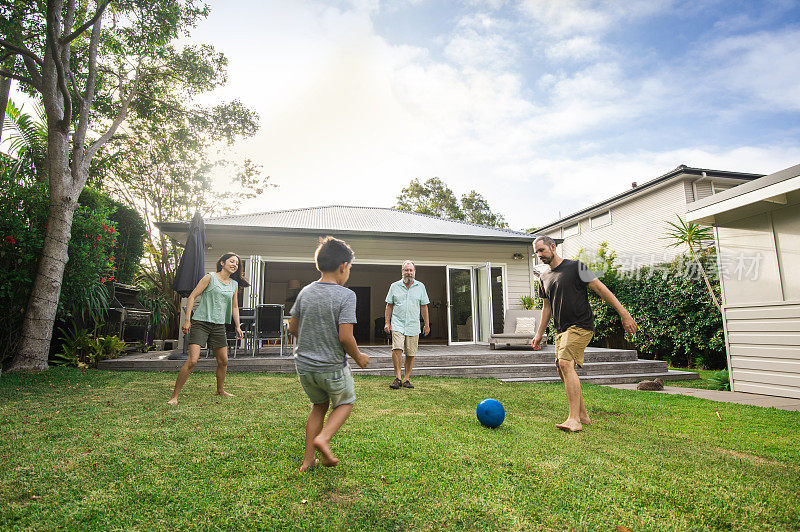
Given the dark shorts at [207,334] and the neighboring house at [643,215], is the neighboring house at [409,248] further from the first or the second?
the dark shorts at [207,334]

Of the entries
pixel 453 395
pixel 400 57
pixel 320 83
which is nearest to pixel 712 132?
pixel 400 57

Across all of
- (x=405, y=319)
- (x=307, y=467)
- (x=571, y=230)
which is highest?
(x=571, y=230)

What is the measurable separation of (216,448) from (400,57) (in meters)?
8.09

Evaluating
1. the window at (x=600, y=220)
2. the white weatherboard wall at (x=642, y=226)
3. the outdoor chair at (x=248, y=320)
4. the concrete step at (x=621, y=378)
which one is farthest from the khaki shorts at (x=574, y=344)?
the window at (x=600, y=220)

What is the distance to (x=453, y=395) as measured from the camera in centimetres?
477

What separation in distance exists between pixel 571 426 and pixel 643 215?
13.4 m

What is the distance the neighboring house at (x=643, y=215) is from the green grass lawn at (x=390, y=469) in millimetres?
9592

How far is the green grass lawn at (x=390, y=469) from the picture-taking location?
1.69 metres

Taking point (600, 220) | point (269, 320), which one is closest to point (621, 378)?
point (269, 320)

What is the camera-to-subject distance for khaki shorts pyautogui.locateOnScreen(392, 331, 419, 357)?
17.2 ft

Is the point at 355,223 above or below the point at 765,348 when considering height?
above

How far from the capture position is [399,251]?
33.5 ft

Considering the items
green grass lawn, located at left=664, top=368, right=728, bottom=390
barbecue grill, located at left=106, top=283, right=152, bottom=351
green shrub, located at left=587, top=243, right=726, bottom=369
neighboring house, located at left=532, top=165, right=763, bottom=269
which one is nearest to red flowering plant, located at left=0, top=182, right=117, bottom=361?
barbecue grill, located at left=106, top=283, right=152, bottom=351

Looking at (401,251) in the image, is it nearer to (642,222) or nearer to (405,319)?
(405,319)
